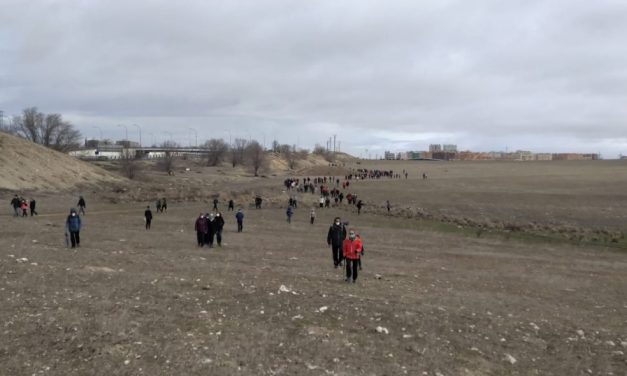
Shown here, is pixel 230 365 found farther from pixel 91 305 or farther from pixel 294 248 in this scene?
pixel 294 248

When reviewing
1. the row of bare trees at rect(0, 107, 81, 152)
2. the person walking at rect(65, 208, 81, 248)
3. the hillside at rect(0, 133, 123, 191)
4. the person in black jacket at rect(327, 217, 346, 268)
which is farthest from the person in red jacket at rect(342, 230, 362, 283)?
the row of bare trees at rect(0, 107, 81, 152)

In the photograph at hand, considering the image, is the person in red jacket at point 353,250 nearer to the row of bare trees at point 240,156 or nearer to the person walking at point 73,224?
the person walking at point 73,224

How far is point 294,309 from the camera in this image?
1099 cm

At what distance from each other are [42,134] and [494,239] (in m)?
90.9

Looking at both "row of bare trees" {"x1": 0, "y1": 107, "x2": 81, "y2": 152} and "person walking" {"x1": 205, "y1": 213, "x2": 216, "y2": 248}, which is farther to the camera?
"row of bare trees" {"x1": 0, "y1": 107, "x2": 81, "y2": 152}

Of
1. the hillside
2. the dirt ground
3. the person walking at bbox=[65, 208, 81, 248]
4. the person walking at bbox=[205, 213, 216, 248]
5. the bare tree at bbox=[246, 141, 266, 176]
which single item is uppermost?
the bare tree at bbox=[246, 141, 266, 176]

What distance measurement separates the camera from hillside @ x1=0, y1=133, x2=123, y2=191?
4959 centimetres

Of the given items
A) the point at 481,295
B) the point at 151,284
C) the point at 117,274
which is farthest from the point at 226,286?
the point at 481,295

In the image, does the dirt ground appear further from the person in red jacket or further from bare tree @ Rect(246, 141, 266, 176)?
bare tree @ Rect(246, 141, 266, 176)

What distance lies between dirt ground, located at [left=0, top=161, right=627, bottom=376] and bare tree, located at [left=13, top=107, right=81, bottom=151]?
79899mm

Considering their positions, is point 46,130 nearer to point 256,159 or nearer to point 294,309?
point 256,159

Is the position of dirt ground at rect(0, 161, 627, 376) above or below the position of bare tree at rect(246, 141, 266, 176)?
below

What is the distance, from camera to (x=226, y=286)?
12.9m

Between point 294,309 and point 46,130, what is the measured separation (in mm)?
99158
